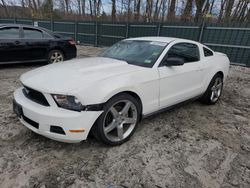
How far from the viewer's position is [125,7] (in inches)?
774

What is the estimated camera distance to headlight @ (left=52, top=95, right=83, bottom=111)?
2.15 m

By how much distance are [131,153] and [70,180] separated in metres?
0.82

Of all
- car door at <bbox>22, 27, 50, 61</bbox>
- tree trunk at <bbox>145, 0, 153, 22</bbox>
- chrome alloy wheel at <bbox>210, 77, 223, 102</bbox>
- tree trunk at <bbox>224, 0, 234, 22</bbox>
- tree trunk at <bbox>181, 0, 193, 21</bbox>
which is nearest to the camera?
chrome alloy wheel at <bbox>210, 77, 223, 102</bbox>

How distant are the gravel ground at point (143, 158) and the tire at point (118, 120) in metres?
0.14

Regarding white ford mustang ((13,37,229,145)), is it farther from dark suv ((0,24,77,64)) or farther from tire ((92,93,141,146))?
dark suv ((0,24,77,64))

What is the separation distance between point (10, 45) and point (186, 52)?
532 centimetres

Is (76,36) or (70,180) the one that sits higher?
(76,36)

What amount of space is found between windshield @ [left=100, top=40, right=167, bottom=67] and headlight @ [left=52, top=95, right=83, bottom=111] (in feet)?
3.92

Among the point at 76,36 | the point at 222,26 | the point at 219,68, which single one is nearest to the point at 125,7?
the point at 76,36

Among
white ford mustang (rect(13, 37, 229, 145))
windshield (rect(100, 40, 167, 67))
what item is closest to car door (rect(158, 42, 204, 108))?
white ford mustang (rect(13, 37, 229, 145))

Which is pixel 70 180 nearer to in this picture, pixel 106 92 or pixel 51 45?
pixel 106 92

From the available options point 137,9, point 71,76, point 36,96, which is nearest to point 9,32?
point 36,96

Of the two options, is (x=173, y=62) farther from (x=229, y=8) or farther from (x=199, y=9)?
(x=229, y=8)

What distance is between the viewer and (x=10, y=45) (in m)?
5.96
